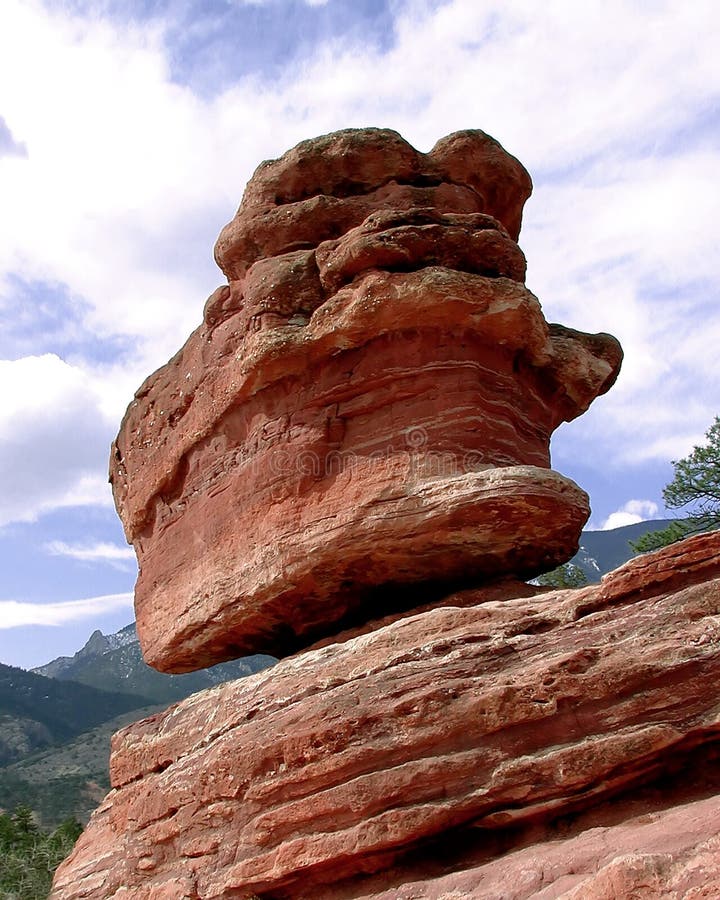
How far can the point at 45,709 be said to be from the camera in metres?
136

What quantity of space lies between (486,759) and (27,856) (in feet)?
131

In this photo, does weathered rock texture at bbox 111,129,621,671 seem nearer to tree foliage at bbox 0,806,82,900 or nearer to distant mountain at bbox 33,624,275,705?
tree foliage at bbox 0,806,82,900

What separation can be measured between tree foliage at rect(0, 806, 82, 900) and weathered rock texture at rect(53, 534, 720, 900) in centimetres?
2702

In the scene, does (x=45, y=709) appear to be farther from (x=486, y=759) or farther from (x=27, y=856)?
(x=486, y=759)

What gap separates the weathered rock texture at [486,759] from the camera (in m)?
8.16

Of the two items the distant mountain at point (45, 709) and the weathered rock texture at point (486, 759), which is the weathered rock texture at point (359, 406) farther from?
the distant mountain at point (45, 709)

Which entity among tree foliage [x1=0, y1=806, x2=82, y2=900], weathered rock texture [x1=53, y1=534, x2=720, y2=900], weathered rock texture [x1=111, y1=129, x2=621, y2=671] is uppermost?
weathered rock texture [x1=111, y1=129, x2=621, y2=671]

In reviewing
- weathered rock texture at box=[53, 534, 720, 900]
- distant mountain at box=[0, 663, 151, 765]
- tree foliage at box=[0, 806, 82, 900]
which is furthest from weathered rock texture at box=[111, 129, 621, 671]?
distant mountain at box=[0, 663, 151, 765]

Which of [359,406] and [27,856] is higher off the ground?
[359,406]

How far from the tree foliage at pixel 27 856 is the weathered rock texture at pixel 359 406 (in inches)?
981

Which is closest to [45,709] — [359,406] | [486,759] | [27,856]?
[27,856]

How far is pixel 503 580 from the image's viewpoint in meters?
12.4

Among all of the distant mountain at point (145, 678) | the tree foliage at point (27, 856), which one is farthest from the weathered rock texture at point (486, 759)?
the distant mountain at point (145, 678)

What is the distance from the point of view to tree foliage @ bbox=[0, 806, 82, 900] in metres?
34.4
